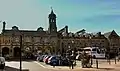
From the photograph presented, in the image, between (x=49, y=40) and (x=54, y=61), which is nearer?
(x=54, y=61)

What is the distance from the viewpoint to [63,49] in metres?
102

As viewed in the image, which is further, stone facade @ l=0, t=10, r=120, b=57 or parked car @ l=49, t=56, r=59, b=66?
stone facade @ l=0, t=10, r=120, b=57

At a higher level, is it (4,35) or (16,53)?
(4,35)

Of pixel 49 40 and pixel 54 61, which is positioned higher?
pixel 49 40

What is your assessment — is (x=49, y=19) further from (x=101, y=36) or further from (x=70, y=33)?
(x=101, y=36)

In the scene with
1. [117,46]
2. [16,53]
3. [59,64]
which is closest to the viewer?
[59,64]

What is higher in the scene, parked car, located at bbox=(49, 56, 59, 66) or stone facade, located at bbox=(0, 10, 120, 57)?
stone facade, located at bbox=(0, 10, 120, 57)

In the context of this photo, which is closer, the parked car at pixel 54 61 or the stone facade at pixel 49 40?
the parked car at pixel 54 61

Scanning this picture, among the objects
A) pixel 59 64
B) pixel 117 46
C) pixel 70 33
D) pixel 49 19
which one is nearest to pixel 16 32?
pixel 49 19

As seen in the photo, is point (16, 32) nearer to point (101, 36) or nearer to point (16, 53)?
point (16, 53)

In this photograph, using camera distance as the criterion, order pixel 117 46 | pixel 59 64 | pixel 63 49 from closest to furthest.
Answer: pixel 59 64, pixel 63 49, pixel 117 46

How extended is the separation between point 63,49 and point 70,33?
8.36 m

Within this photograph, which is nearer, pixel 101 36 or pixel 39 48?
pixel 39 48

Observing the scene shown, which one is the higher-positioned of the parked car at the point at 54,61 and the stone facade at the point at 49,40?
the stone facade at the point at 49,40
